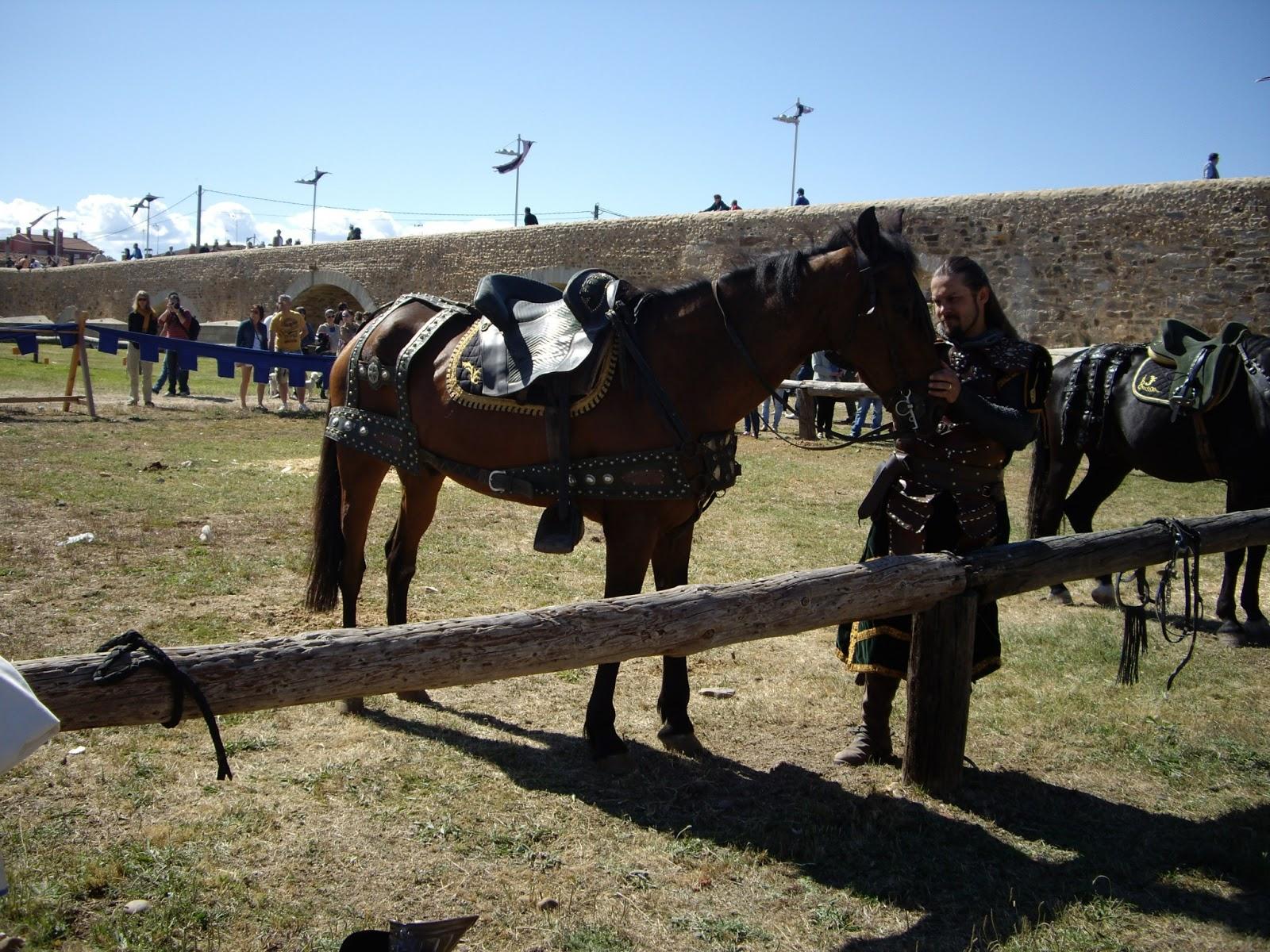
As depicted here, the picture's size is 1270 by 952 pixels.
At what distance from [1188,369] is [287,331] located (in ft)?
47.9

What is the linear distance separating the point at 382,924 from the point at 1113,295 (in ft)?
58.2

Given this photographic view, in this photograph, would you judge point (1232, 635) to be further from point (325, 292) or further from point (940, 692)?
point (325, 292)

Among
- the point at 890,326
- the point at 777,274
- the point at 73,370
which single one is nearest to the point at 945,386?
the point at 890,326

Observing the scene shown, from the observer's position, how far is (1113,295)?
17094mm

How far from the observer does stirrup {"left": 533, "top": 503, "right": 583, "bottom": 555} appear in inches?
140

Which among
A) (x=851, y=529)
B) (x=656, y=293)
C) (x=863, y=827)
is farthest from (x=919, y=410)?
(x=851, y=529)

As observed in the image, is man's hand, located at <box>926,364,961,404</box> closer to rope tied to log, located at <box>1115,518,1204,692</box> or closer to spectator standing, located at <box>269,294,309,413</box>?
rope tied to log, located at <box>1115,518,1204,692</box>

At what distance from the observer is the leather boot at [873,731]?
3.80 metres

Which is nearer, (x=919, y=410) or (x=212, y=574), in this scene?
(x=919, y=410)

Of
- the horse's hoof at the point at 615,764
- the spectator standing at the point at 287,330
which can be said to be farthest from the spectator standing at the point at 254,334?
the horse's hoof at the point at 615,764

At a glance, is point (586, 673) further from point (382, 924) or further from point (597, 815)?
point (382, 924)

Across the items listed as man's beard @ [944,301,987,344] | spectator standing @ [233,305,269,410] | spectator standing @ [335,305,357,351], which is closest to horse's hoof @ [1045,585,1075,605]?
man's beard @ [944,301,987,344]

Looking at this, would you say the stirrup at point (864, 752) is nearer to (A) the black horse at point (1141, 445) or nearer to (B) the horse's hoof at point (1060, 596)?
(A) the black horse at point (1141, 445)

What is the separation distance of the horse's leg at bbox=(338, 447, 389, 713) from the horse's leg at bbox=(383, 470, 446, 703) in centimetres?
14
